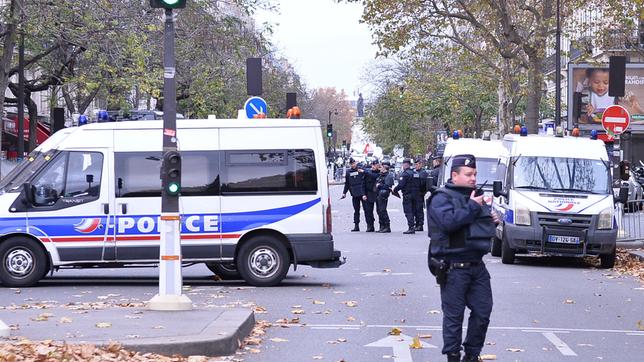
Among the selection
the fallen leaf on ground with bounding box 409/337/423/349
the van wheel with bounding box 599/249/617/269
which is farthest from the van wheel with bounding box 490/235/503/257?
the fallen leaf on ground with bounding box 409/337/423/349

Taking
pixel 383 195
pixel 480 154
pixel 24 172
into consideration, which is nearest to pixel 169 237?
pixel 24 172

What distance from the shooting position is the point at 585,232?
70.6 feet

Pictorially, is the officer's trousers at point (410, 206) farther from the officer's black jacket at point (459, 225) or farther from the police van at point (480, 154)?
the officer's black jacket at point (459, 225)

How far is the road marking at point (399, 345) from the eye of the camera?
1098cm

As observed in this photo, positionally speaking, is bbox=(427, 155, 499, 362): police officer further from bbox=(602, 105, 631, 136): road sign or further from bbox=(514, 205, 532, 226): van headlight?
bbox=(602, 105, 631, 136): road sign

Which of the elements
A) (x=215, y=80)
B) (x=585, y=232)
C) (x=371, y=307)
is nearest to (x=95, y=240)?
(x=371, y=307)

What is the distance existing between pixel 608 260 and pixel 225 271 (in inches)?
294

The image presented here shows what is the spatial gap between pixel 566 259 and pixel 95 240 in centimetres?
1108

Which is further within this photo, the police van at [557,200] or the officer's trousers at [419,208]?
the officer's trousers at [419,208]

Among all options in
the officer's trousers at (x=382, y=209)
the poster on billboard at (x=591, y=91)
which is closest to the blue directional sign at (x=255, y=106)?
the officer's trousers at (x=382, y=209)

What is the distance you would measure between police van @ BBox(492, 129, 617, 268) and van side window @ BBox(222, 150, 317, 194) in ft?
15.8

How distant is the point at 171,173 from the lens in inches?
510

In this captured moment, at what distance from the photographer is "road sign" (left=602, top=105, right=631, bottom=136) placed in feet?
88.1

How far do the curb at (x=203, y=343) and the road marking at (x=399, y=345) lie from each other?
1.38m
